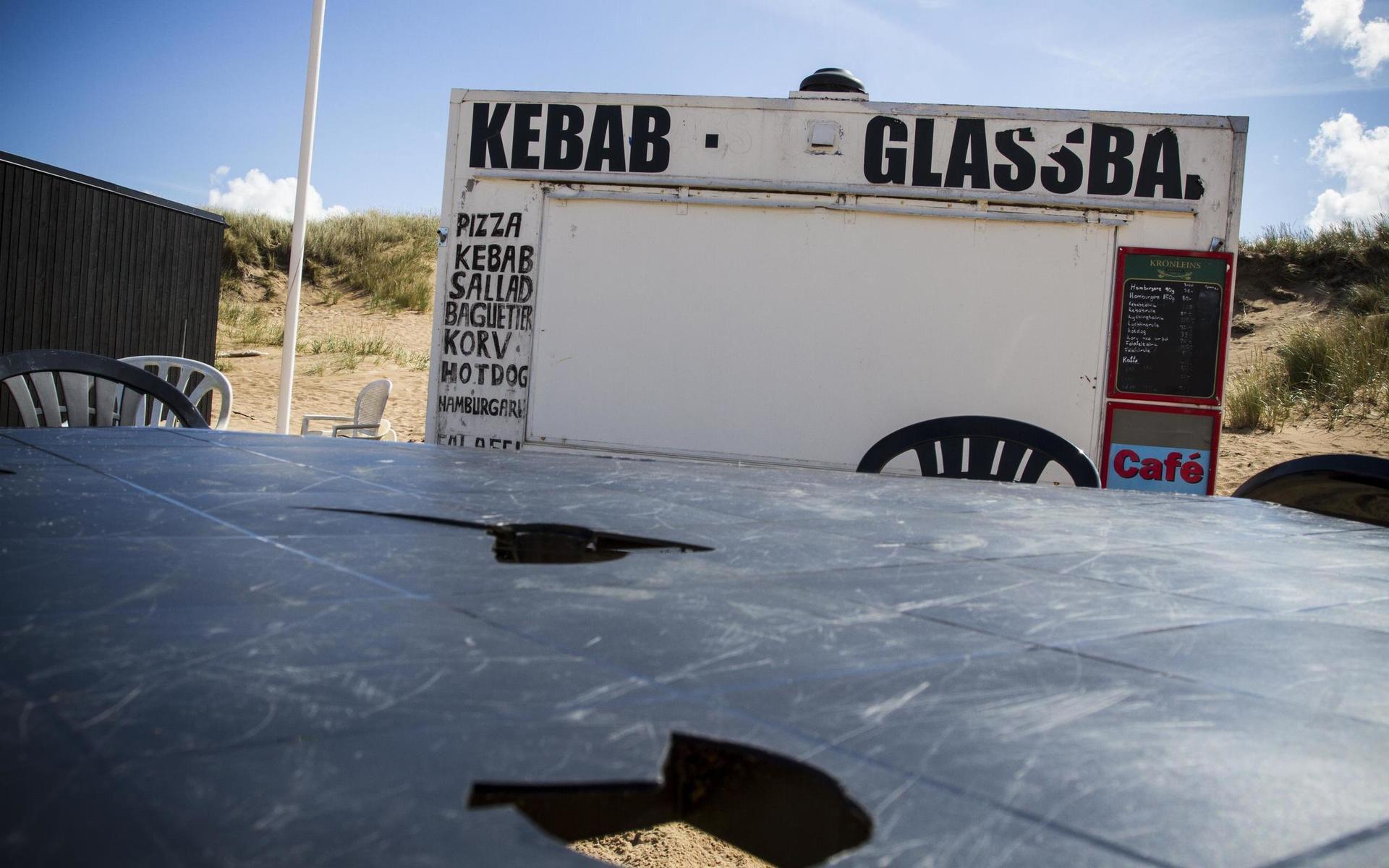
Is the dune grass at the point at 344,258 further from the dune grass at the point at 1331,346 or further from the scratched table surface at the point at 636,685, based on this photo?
the scratched table surface at the point at 636,685

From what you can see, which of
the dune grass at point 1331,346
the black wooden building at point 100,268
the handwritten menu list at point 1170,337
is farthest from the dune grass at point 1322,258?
the black wooden building at point 100,268

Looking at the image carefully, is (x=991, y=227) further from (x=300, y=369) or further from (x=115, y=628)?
(x=300, y=369)

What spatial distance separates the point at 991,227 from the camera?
5.02 meters

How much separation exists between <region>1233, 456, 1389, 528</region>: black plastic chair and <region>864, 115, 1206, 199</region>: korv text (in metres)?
2.58

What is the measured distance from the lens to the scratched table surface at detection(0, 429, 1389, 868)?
49 cm

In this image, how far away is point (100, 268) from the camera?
886 centimetres

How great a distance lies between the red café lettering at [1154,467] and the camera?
16.3 feet

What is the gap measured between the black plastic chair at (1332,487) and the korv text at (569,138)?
3336 mm

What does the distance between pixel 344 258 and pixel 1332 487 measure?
2457cm

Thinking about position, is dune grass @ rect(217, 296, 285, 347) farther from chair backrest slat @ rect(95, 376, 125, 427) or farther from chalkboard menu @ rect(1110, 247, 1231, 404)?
chalkboard menu @ rect(1110, 247, 1231, 404)

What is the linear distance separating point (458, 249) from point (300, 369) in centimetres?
1283

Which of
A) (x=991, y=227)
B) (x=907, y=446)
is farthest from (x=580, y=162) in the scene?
(x=907, y=446)

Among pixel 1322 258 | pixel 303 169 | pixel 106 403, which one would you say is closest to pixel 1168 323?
pixel 106 403

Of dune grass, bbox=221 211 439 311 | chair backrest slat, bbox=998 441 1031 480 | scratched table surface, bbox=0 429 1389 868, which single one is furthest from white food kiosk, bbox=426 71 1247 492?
dune grass, bbox=221 211 439 311
